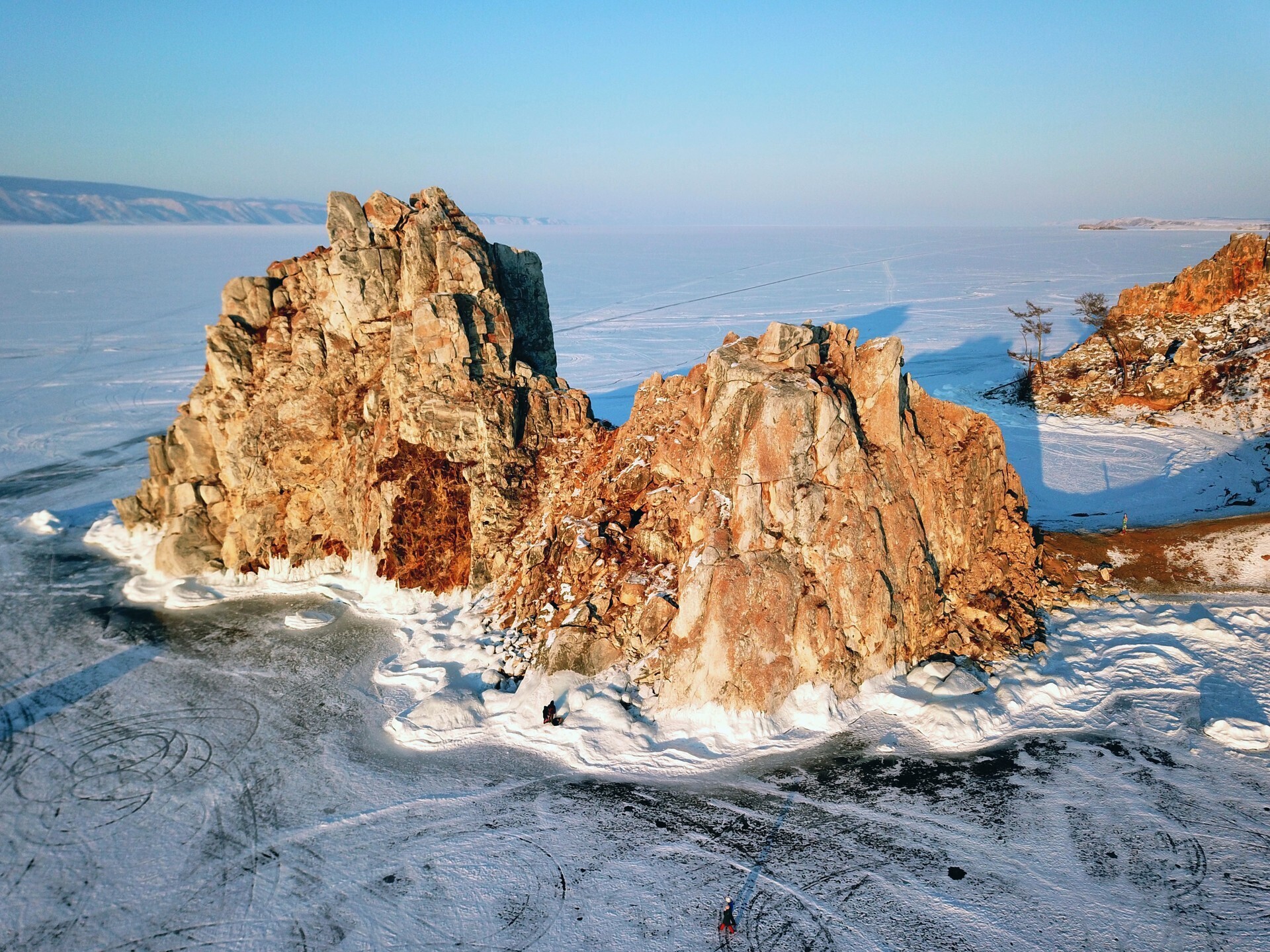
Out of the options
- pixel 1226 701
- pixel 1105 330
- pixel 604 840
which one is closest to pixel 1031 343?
pixel 1105 330

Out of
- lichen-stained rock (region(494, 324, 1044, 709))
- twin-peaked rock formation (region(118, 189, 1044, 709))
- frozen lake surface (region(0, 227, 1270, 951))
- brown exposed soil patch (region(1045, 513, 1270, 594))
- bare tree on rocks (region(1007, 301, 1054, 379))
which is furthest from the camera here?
bare tree on rocks (region(1007, 301, 1054, 379))

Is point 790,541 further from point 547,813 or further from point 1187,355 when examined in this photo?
point 1187,355

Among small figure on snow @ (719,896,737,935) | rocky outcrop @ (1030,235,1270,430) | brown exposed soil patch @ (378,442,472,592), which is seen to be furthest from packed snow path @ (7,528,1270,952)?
rocky outcrop @ (1030,235,1270,430)

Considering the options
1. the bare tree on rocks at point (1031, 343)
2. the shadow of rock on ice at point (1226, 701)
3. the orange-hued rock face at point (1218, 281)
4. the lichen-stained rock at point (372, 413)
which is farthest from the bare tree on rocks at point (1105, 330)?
the lichen-stained rock at point (372, 413)

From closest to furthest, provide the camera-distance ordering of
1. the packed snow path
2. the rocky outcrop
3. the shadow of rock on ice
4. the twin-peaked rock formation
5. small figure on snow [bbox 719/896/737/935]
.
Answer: small figure on snow [bbox 719/896/737/935], the packed snow path, the shadow of rock on ice, the twin-peaked rock formation, the rocky outcrop

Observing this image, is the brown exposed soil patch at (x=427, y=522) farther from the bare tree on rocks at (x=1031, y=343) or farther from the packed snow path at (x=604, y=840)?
the bare tree on rocks at (x=1031, y=343)

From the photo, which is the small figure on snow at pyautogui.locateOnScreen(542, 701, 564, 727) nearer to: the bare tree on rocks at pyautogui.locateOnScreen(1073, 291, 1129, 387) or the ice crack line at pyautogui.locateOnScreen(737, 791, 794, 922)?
the ice crack line at pyautogui.locateOnScreen(737, 791, 794, 922)

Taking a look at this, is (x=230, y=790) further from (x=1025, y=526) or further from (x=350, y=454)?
(x=1025, y=526)
